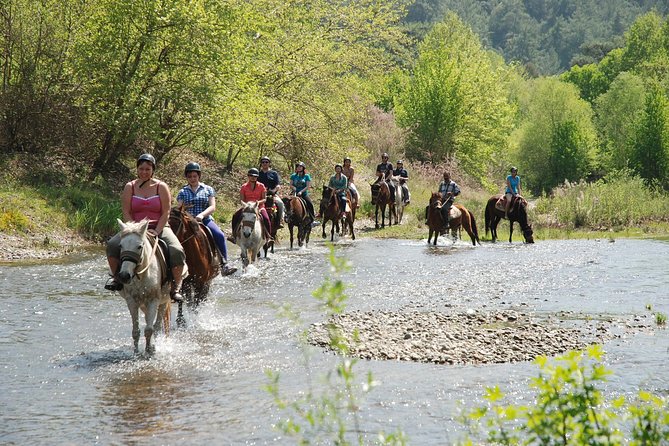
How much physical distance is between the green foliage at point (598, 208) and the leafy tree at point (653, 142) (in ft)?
77.1

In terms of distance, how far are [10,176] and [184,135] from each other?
6079 mm

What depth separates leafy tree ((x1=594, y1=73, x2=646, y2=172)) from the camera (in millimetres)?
73562

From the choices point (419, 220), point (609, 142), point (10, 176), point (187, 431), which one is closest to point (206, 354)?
point (187, 431)

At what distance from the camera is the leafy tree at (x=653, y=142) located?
199 feet

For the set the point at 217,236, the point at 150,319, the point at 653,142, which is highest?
the point at 653,142

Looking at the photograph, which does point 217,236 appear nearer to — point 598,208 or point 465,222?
point 465,222

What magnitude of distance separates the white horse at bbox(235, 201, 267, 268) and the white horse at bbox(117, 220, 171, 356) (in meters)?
7.14

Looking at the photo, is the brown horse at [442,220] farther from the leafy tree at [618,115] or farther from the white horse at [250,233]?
the leafy tree at [618,115]

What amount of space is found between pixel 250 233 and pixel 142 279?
319 inches

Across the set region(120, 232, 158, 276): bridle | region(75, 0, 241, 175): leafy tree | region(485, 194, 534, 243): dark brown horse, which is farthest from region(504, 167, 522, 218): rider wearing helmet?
region(120, 232, 158, 276): bridle

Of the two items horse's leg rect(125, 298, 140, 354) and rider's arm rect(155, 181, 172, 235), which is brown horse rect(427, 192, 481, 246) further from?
horse's leg rect(125, 298, 140, 354)

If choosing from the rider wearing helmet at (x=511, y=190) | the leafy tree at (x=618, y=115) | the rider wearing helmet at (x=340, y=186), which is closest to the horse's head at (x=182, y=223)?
the rider wearing helmet at (x=340, y=186)

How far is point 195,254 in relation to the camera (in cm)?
1299

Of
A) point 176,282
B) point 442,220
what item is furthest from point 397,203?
point 176,282
